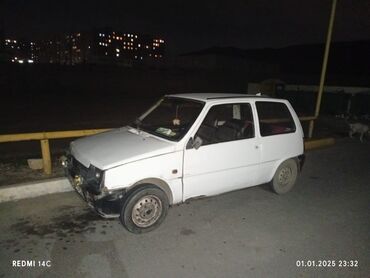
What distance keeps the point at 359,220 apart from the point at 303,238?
4.07 ft

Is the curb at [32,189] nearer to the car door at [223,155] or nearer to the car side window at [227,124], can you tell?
the car door at [223,155]

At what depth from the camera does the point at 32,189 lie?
5199 mm

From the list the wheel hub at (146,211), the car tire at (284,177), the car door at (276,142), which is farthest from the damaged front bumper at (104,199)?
the car tire at (284,177)

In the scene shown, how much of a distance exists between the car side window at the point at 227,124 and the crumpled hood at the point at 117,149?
0.65m

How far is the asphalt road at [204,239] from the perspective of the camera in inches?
140

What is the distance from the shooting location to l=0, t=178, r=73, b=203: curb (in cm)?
499

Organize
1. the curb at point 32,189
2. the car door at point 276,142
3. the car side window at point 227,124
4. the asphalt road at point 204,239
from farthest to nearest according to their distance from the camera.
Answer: the car door at point 276,142 → the curb at point 32,189 → the car side window at point 227,124 → the asphalt road at point 204,239

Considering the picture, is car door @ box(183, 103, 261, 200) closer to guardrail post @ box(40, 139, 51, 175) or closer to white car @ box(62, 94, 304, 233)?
white car @ box(62, 94, 304, 233)

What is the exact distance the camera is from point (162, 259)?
368cm
